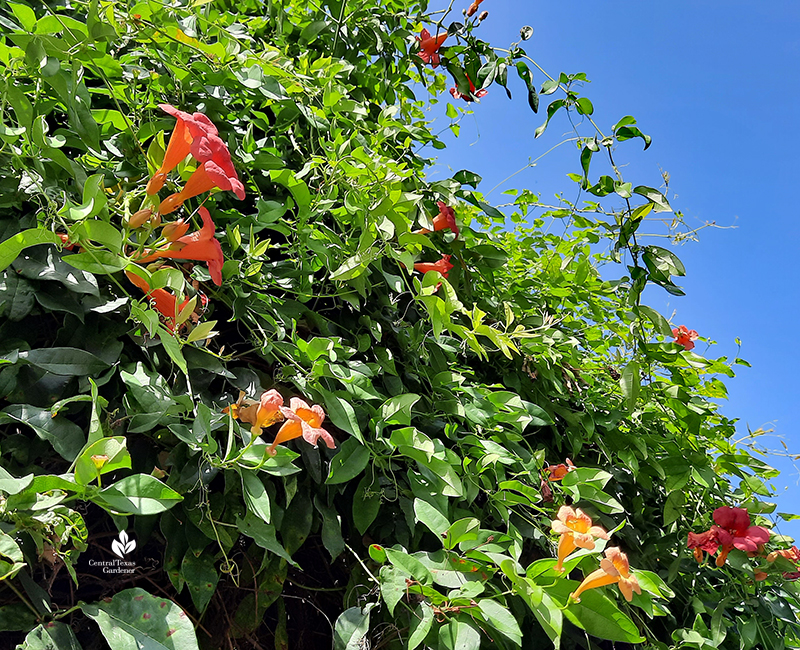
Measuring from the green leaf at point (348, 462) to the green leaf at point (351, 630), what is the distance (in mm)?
199

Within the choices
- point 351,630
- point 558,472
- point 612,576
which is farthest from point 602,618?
point 558,472

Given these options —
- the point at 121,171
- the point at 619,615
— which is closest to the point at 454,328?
the point at 619,615

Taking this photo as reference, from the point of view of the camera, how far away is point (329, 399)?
999 mm

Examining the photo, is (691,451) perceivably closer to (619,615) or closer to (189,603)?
(619,615)

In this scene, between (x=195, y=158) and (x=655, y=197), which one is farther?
(x=655, y=197)

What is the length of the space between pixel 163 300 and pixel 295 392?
0.35m

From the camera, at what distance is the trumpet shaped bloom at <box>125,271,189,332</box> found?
84 centimetres

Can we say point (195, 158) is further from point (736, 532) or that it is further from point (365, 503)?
point (736, 532)

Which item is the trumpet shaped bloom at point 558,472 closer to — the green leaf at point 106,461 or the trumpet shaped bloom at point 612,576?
the trumpet shaped bloom at point 612,576

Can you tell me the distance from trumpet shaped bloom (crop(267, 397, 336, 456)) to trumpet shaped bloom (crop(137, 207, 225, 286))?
8.7 inches

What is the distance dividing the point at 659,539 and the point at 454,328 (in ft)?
3.17

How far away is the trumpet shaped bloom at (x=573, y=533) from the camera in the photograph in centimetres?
87

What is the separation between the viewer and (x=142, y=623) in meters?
0.71

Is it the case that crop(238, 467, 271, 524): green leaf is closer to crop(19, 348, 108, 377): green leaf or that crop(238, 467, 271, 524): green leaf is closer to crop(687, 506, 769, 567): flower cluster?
crop(19, 348, 108, 377): green leaf
